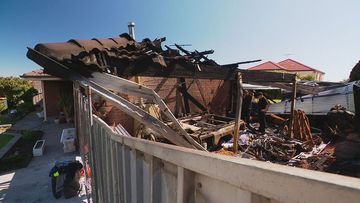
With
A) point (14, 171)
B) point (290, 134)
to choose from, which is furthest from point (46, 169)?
point (290, 134)

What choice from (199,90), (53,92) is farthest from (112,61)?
(53,92)

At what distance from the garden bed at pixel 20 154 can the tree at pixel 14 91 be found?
40.8 feet

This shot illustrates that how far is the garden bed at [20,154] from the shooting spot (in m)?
7.49

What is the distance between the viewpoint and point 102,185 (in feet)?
11.4

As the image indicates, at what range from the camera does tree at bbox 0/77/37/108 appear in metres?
20.5

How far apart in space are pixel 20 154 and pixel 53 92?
279 inches

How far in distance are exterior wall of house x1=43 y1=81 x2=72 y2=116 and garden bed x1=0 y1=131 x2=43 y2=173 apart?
378 cm

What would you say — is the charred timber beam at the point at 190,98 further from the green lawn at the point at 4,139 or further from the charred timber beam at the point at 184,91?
the green lawn at the point at 4,139

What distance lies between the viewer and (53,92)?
48.5 feet

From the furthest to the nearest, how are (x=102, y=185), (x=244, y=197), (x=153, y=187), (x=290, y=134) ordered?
(x=290, y=134) < (x=102, y=185) < (x=153, y=187) < (x=244, y=197)

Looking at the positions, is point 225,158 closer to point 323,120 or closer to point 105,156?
point 105,156

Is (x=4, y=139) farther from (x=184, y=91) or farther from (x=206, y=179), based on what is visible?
(x=206, y=179)

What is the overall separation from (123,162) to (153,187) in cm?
75

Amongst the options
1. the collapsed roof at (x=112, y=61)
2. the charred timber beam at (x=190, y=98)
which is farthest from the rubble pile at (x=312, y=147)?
the collapsed roof at (x=112, y=61)
